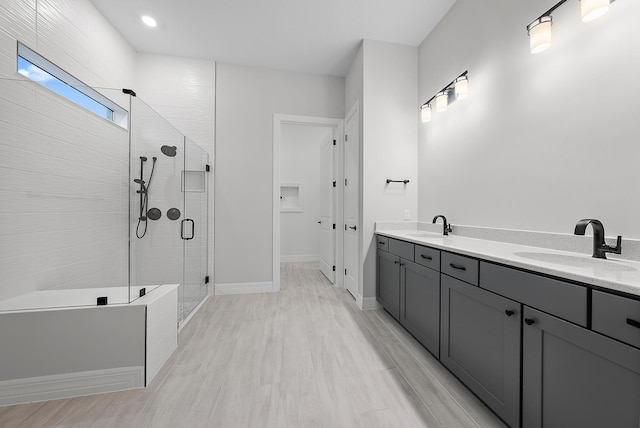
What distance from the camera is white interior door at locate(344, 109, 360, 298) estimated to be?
3.07 metres

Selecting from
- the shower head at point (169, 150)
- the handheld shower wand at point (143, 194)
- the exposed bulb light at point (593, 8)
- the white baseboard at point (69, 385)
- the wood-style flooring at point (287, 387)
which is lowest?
the wood-style flooring at point (287, 387)

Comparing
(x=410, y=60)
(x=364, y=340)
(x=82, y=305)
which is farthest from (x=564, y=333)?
(x=410, y=60)

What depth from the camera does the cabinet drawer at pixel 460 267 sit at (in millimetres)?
1423

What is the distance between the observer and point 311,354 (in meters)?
1.93

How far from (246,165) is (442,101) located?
95.9 inches

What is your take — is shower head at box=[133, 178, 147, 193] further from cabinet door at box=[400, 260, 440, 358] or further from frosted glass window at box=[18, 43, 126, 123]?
cabinet door at box=[400, 260, 440, 358]

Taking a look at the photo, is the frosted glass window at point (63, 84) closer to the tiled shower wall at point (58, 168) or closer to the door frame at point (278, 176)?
the tiled shower wall at point (58, 168)

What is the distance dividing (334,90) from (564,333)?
3.60 m

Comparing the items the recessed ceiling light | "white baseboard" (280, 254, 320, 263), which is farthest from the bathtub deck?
"white baseboard" (280, 254, 320, 263)

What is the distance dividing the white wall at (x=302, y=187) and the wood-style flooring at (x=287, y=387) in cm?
316

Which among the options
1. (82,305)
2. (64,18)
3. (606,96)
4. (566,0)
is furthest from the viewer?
(64,18)

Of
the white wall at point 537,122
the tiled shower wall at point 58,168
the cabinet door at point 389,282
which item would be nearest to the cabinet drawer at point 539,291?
the white wall at point 537,122

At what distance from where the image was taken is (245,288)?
3.41 meters

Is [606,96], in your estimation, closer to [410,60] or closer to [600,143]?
A: [600,143]
